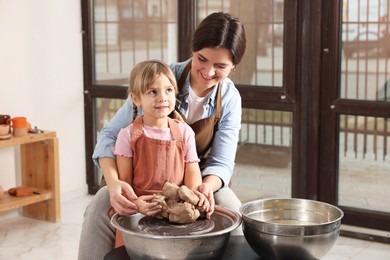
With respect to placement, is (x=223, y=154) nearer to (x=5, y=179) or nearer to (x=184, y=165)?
(x=184, y=165)

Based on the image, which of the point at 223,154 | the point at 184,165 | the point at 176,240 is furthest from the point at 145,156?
the point at 176,240

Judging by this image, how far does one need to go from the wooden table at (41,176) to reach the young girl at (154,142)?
181 cm

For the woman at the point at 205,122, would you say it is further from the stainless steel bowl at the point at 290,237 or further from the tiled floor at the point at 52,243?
the tiled floor at the point at 52,243

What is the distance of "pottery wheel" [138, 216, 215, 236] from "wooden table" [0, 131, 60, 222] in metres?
2.13

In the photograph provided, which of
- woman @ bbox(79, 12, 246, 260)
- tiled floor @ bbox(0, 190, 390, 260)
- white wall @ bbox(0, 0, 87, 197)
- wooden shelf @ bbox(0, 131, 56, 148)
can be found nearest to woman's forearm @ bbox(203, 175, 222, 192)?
woman @ bbox(79, 12, 246, 260)

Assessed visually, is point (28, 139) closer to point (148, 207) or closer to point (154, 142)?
point (154, 142)

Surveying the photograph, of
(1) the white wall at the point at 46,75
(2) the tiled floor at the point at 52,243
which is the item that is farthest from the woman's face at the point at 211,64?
(1) the white wall at the point at 46,75

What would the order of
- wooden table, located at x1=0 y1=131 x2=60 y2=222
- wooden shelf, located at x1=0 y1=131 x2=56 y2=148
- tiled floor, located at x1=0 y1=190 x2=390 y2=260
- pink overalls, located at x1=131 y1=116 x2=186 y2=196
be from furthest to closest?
1. wooden table, located at x1=0 y1=131 x2=60 y2=222
2. wooden shelf, located at x1=0 y1=131 x2=56 y2=148
3. tiled floor, located at x1=0 y1=190 x2=390 y2=260
4. pink overalls, located at x1=131 y1=116 x2=186 y2=196

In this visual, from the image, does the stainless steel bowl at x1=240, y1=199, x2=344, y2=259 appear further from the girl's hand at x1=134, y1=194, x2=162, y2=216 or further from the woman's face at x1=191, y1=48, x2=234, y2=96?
the woman's face at x1=191, y1=48, x2=234, y2=96

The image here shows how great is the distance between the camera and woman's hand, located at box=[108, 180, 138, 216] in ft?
6.70

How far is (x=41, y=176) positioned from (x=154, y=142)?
210 centimetres

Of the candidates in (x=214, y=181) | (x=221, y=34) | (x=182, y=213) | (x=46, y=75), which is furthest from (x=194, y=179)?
(x=46, y=75)

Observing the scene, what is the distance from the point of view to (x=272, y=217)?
2.11m

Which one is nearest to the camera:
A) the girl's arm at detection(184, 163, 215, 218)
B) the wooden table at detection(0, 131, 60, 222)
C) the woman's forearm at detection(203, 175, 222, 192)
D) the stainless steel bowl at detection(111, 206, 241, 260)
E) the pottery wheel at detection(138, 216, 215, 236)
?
the stainless steel bowl at detection(111, 206, 241, 260)
